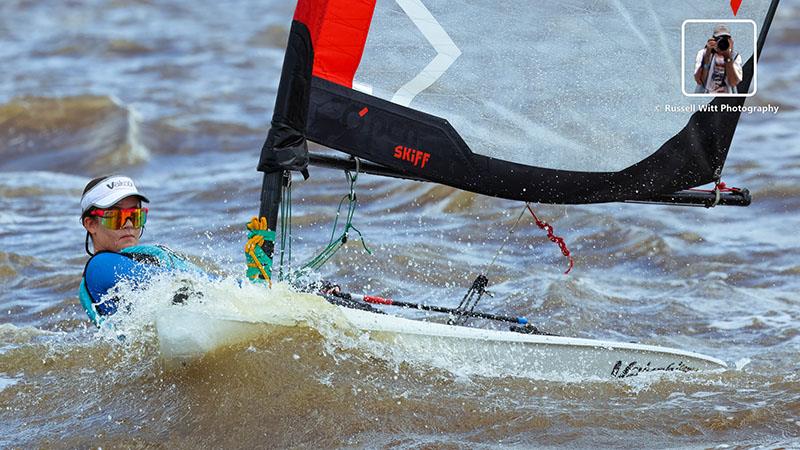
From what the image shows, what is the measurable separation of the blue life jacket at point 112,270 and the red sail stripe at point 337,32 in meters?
0.85

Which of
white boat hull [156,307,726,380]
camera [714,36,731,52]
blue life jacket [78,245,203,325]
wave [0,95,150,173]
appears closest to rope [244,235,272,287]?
white boat hull [156,307,726,380]

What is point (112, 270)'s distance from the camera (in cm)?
386

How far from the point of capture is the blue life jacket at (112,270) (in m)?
3.86

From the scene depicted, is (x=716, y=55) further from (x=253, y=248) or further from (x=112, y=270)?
(x=112, y=270)

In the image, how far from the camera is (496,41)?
4.07m

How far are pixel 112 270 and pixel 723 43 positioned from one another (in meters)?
2.32

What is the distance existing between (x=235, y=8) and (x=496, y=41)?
13767mm

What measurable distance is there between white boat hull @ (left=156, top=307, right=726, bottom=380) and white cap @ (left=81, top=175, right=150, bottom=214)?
24.3 inches

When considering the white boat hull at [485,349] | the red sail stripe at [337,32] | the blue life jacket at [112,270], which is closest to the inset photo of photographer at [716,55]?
the white boat hull at [485,349]

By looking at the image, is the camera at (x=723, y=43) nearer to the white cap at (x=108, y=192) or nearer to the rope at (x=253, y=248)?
the rope at (x=253, y=248)
